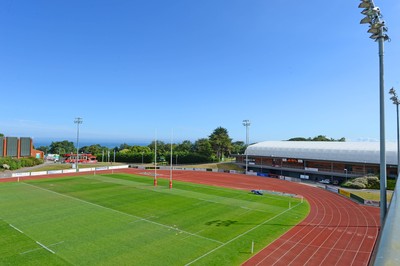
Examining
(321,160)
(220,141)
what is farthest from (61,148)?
(321,160)

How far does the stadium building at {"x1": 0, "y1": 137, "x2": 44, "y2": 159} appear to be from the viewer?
77625 mm

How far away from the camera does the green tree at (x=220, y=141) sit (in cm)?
10494

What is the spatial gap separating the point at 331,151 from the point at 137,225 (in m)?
54.5

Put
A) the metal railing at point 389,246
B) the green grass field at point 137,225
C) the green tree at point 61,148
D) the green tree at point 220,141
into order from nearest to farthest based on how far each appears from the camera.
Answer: the metal railing at point 389,246, the green grass field at point 137,225, the green tree at point 220,141, the green tree at point 61,148

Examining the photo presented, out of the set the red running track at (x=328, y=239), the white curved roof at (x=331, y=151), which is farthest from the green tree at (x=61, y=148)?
the red running track at (x=328, y=239)

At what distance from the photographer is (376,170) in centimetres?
5819

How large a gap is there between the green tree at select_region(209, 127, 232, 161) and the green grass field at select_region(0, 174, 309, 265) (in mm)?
61329

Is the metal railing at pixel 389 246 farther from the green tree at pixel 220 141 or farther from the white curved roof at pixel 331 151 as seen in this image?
the green tree at pixel 220 141

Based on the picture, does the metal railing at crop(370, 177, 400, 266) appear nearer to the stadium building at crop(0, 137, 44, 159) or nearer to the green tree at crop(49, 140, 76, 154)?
the stadium building at crop(0, 137, 44, 159)

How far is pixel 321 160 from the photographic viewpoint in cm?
6525

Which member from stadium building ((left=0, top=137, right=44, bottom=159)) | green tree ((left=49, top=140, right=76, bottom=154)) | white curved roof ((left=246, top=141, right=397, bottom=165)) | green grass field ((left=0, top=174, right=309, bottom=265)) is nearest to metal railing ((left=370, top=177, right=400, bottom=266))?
green grass field ((left=0, top=174, right=309, bottom=265))

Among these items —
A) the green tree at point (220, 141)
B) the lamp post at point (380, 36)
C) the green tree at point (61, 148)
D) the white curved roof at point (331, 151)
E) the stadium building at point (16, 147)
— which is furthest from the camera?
the green tree at point (61, 148)

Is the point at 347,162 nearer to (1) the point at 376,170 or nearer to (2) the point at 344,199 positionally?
(1) the point at 376,170

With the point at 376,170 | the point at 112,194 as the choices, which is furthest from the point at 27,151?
the point at 376,170
